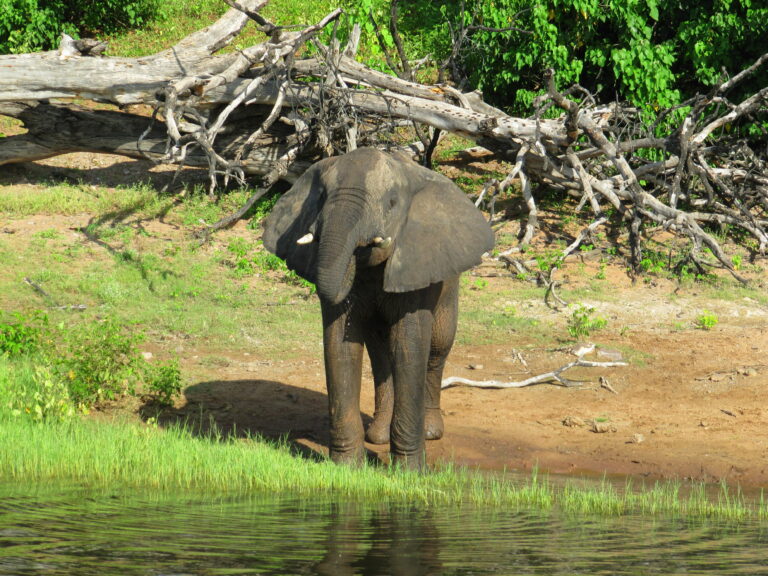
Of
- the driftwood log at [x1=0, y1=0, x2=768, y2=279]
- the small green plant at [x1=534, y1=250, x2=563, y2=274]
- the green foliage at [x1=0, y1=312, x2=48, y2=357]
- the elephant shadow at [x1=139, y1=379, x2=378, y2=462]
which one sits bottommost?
the elephant shadow at [x1=139, y1=379, x2=378, y2=462]

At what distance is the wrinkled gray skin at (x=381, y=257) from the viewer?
6887 mm

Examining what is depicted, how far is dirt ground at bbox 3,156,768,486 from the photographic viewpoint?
338 inches

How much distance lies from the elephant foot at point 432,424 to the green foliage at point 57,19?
43.1ft

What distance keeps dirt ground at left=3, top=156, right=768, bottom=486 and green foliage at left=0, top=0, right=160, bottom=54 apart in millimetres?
10772

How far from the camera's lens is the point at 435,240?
7.34 meters

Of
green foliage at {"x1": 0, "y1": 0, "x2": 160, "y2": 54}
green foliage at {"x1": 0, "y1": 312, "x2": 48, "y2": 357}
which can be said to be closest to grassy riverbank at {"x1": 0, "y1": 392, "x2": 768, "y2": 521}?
green foliage at {"x1": 0, "y1": 312, "x2": 48, "y2": 357}

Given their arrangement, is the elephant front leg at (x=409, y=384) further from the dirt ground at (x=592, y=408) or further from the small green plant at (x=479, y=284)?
the small green plant at (x=479, y=284)

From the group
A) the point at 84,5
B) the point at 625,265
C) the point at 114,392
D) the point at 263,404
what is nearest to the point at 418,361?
the point at 263,404

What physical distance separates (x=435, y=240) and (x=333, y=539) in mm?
2484

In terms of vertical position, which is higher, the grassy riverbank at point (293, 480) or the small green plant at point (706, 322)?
the small green plant at point (706, 322)

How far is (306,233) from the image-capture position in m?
7.38

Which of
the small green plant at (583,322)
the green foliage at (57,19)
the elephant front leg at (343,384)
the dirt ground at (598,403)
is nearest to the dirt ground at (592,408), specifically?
the dirt ground at (598,403)

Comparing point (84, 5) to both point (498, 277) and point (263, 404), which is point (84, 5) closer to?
point (498, 277)

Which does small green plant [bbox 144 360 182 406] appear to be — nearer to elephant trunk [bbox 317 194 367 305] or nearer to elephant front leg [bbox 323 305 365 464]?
elephant front leg [bbox 323 305 365 464]
